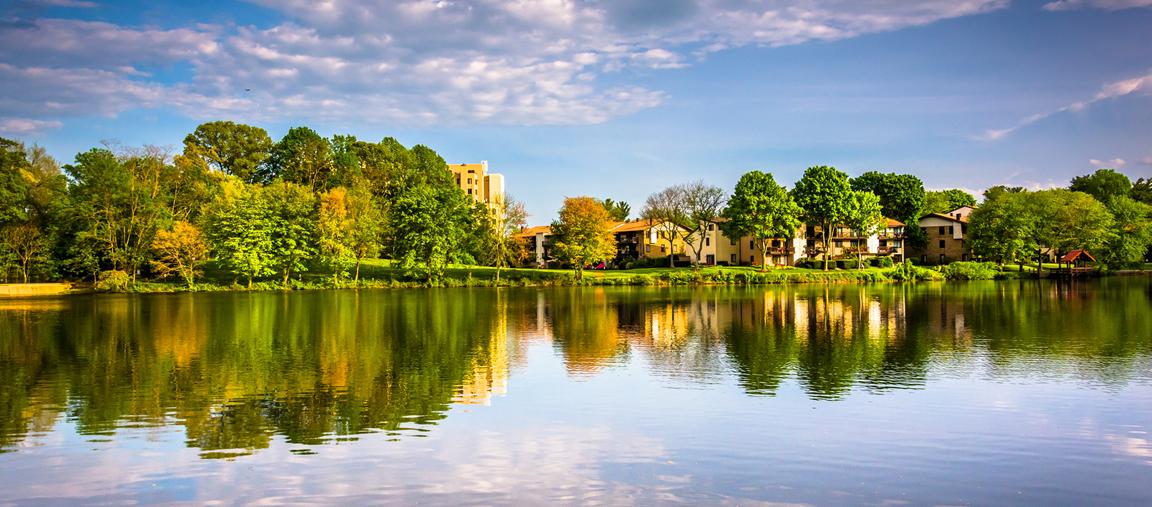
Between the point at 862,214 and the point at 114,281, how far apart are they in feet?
272

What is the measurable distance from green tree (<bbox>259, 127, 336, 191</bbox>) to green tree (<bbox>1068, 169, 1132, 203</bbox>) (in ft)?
396

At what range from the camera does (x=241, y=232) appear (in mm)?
71062

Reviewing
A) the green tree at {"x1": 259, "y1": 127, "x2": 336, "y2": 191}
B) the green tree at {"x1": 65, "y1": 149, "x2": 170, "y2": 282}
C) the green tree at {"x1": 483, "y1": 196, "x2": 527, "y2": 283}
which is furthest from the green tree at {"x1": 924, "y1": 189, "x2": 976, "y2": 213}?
the green tree at {"x1": 65, "y1": 149, "x2": 170, "y2": 282}

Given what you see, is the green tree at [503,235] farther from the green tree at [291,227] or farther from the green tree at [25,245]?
the green tree at [25,245]

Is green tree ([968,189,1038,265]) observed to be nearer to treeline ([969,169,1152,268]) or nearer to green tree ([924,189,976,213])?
treeline ([969,169,1152,268])

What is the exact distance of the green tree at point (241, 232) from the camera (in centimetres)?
7050

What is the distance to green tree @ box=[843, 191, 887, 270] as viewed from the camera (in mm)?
92562

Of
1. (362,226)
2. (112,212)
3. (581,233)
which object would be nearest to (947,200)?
(581,233)

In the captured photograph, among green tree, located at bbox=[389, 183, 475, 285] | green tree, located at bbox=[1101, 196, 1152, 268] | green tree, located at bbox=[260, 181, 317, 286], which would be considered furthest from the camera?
green tree, located at bbox=[1101, 196, 1152, 268]

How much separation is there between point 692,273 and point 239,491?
74.3m

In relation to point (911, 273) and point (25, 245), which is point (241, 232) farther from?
point (911, 273)

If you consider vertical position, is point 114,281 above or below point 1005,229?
below

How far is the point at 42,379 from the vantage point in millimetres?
20359

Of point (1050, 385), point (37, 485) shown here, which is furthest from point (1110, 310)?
point (37, 485)
